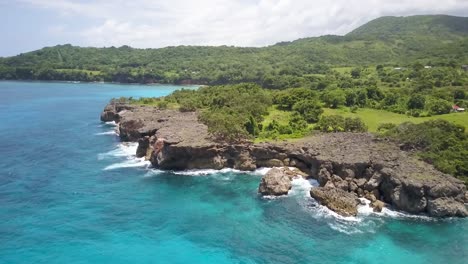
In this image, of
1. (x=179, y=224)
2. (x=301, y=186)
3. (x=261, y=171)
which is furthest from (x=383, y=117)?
(x=179, y=224)

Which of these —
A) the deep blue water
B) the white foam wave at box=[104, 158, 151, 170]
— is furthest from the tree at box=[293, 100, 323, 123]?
the white foam wave at box=[104, 158, 151, 170]

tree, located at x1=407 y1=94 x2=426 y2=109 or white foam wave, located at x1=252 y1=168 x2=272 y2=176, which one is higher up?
tree, located at x1=407 y1=94 x2=426 y2=109

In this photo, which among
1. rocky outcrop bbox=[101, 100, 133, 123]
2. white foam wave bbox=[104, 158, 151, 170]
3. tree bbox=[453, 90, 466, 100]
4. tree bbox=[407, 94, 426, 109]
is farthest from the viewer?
rocky outcrop bbox=[101, 100, 133, 123]

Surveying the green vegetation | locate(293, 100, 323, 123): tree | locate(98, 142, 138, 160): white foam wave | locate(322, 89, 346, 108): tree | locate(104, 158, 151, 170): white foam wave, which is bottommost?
locate(104, 158, 151, 170): white foam wave

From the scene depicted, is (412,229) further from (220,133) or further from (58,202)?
(58,202)

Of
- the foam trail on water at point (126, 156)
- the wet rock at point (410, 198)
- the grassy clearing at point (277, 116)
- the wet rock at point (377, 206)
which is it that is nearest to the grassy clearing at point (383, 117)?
the grassy clearing at point (277, 116)

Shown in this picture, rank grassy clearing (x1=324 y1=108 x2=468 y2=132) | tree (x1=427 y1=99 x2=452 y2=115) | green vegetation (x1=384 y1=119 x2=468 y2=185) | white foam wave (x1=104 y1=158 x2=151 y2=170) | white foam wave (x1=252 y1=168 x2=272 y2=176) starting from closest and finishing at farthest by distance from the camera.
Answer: green vegetation (x1=384 y1=119 x2=468 y2=185)
white foam wave (x1=252 y1=168 x2=272 y2=176)
white foam wave (x1=104 y1=158 x2=151 y2=170)
grassy clearing (x1=324 y1=108 x2=468 y2=132)
tree (x1=427 y1=99 x2=452 y2=115)

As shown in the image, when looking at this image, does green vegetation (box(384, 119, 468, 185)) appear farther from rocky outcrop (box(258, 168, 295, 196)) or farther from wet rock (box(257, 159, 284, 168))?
rocky outcrop (box(258, 168, 295, 196))

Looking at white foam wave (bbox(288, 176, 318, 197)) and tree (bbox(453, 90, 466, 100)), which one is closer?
white foam wave (bbox(288, 176, 318, 197))
